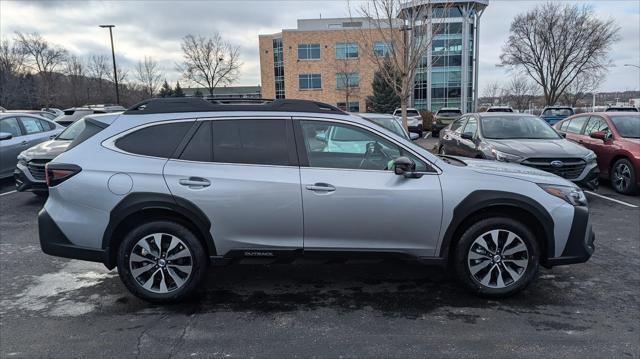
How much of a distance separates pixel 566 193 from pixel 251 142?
281cm

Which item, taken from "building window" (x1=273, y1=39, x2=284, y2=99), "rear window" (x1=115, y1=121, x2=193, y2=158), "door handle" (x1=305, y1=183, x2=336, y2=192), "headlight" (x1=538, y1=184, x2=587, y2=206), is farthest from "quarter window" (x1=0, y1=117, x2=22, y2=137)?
"building window" (x1=273, y1=39, x2=284, y2=99)

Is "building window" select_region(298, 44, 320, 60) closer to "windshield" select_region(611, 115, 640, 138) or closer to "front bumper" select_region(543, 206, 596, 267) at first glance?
"windshield" select_region(611, 115, 640, 138)

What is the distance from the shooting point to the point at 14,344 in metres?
3.31

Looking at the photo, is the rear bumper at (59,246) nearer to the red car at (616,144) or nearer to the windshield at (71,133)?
the windshield at (71,133)

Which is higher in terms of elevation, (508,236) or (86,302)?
(508,236)

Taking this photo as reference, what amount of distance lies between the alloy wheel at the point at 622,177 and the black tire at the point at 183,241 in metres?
8.34

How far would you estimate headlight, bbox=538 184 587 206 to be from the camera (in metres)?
3.93

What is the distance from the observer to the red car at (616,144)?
849 centimetres

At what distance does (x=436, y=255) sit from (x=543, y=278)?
1.41 metres

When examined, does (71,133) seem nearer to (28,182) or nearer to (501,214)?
(28,182)

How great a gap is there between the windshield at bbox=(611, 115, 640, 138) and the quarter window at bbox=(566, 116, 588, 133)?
3.29ft

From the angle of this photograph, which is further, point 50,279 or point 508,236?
point 50,279

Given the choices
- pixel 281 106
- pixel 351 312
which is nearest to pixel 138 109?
pixel 281 106

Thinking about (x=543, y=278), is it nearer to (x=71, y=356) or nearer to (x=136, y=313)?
Answer: (x=136, y=313)
